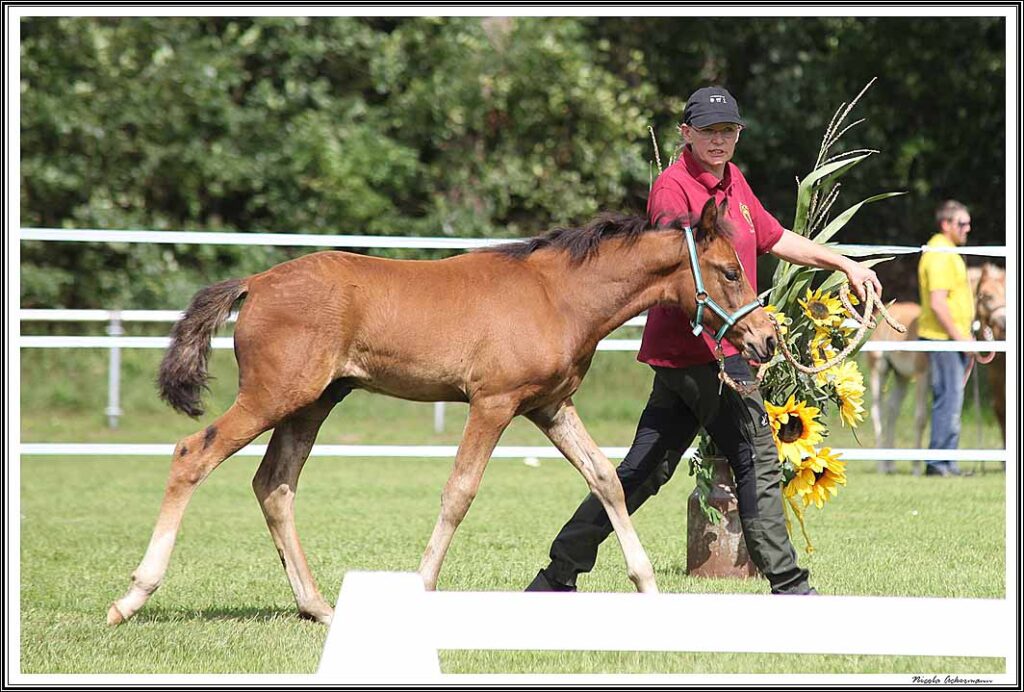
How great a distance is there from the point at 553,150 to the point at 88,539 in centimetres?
1136

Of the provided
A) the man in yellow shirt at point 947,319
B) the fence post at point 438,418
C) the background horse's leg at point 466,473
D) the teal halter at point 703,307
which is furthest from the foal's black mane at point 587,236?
the fence post at point 438,418

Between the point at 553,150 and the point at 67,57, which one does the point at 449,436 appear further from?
the point at 67,57

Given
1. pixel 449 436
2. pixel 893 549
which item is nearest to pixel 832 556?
pixel 893 549

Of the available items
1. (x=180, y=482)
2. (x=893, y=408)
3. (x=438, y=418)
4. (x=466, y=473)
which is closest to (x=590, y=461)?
(x=466, y=473)

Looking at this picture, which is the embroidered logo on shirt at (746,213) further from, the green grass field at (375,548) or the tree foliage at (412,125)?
the tree foliage at (412,125)

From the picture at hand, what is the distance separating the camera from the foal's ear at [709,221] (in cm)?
476

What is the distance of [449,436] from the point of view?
11625 mm

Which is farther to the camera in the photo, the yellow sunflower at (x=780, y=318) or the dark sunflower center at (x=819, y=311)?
the dark sunflower center at (x=819, y=311)

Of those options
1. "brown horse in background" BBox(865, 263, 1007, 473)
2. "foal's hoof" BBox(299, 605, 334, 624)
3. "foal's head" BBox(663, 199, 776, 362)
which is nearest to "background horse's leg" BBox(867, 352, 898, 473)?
"brown horse in background" BBox(865, 263, 1007, 473)

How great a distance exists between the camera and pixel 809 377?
5.75 metres

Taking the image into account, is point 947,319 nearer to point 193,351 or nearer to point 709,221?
point 709,221

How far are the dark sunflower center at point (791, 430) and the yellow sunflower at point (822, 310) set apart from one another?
0.45m

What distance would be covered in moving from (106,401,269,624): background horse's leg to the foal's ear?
5.88ft

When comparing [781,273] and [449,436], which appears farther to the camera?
[449,436]
